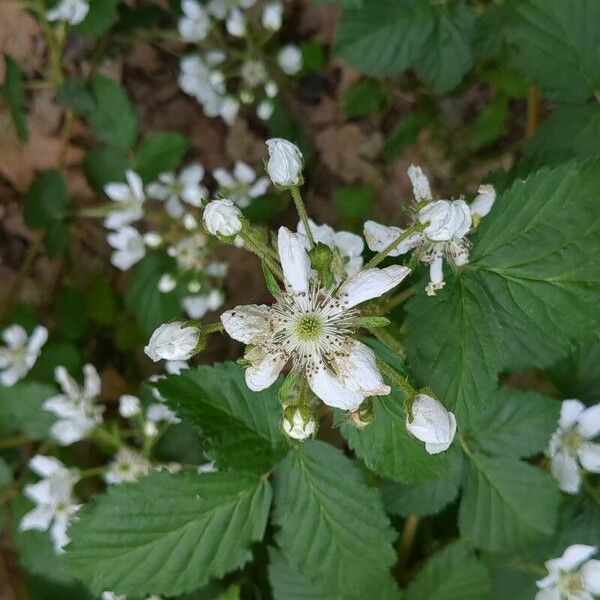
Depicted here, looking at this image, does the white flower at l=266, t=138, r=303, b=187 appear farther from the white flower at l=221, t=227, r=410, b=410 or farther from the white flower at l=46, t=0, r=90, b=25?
the white flower at l=46, t=0, r=90, b=25

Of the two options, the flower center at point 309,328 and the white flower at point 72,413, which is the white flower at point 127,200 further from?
the flower center at point 309,328

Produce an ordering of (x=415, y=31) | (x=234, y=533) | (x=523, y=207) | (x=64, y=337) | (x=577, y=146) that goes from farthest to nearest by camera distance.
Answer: (x=64, y=337) → (x=415, y=31) → (x=577, y=146) → (x=234, y=533) → (x=523, y=207)

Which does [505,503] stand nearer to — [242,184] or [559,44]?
[559,44]

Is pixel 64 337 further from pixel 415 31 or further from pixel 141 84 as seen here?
pixel 415 31

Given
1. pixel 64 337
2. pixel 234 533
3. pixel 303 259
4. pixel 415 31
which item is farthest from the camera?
pixel 64 337

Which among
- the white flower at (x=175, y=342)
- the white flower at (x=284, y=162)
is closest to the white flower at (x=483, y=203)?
the white flower at (x=284, y=162)

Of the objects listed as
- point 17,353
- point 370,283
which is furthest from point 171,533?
point 17,353

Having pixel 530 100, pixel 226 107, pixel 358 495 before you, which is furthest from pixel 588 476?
pixel 226 107
